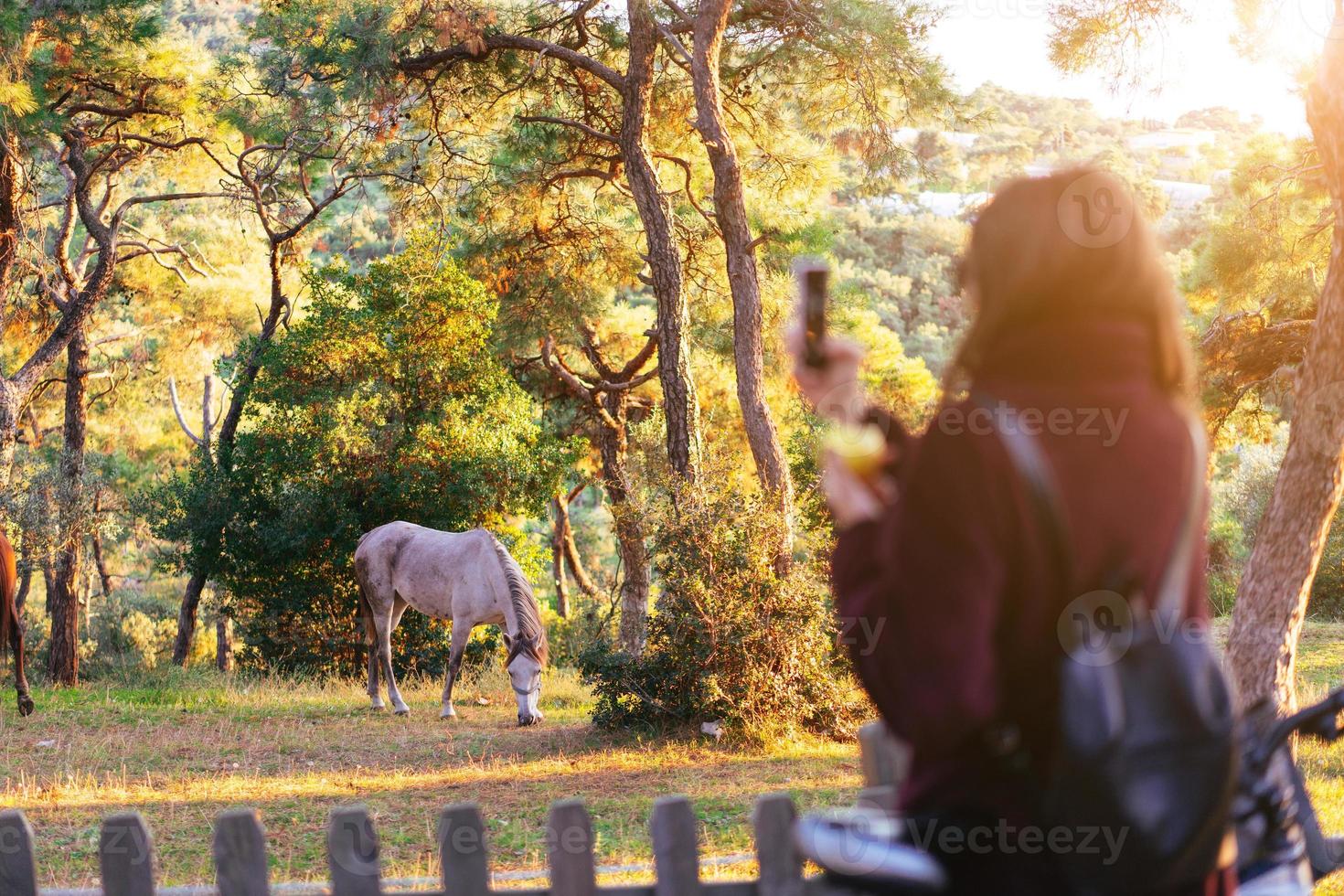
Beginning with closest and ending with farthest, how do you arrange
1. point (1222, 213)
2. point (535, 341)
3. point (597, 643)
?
point (597, 643), point (1222, 213), point (535, 341)

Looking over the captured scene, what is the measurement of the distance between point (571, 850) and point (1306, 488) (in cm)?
561

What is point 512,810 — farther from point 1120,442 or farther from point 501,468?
point 501,468

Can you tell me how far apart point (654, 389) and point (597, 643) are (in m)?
13.2

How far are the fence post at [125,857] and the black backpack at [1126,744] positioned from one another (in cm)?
217

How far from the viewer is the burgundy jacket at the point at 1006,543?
4.89ft

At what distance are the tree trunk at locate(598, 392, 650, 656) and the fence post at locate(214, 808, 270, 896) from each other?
637 cm

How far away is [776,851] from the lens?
283 centimetres

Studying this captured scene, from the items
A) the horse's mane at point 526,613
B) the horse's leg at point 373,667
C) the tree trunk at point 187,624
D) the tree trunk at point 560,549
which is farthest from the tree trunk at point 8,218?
the tree trunk at point 560,549

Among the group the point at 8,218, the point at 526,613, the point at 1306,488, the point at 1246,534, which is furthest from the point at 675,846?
the point at 1246,534

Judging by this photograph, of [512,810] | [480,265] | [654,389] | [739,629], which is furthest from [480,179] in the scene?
[512,810]

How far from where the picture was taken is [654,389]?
22.7 metres
